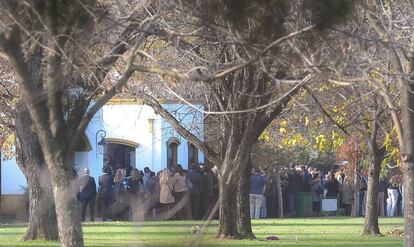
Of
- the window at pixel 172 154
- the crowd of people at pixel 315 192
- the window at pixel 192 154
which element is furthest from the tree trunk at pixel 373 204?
the window at pixel 192 154

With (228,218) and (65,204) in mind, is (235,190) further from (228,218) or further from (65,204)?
(65,204)

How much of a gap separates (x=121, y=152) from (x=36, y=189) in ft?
68.4

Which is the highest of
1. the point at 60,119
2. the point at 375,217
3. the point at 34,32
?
the point at 34,32

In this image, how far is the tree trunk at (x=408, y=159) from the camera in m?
12.8

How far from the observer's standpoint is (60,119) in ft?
33.3

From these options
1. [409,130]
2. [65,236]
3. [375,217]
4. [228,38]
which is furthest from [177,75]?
[375,217]

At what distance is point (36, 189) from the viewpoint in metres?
19.8

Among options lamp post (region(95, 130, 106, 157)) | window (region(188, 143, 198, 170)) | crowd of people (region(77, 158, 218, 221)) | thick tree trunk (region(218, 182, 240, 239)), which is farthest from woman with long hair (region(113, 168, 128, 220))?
window (region(188, 143, 198, 170))

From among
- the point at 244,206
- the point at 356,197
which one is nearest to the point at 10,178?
the point at 356,197

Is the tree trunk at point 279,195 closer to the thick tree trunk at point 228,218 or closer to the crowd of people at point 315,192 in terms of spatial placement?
the crowd of people at point 315,192

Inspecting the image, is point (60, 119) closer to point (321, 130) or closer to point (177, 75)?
point (177, 75)

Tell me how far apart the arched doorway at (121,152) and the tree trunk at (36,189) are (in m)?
20.0

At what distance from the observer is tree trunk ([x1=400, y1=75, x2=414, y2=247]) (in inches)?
504

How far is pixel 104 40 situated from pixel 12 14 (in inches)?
106
